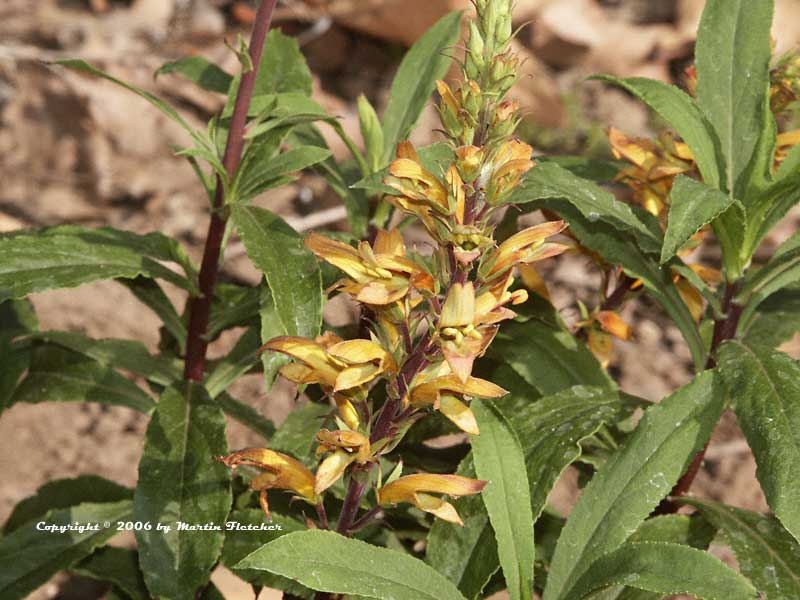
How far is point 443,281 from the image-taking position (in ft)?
5.00

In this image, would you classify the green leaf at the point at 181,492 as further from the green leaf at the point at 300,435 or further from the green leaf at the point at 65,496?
the green leaf at the point at 65,496

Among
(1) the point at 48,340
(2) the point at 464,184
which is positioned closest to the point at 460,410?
(2) the point at 464,184

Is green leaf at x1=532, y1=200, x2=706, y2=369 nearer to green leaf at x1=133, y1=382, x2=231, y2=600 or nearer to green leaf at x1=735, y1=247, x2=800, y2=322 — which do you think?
green leaf at x1=735, y1=247, x2=800, y2=322

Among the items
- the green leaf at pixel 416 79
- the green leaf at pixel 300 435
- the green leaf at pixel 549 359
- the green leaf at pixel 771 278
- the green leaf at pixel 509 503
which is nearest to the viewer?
the green leaf at pixel 509 503

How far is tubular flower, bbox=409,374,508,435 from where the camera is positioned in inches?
60.6

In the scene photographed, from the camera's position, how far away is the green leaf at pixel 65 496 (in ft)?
8.82

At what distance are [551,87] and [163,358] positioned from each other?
3.69 m

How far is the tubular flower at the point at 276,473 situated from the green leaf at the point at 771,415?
78cm

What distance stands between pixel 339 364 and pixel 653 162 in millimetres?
1001

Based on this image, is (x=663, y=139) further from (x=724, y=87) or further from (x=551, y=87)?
(x=551, y=87)

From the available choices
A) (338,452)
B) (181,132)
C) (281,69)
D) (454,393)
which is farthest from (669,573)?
(181,132)

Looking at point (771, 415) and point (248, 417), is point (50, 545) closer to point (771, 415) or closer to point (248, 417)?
point (248, 417)

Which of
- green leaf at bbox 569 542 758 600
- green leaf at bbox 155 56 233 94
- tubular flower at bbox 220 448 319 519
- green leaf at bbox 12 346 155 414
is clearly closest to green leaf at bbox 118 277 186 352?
green leaf at bbox 12 346 155 414

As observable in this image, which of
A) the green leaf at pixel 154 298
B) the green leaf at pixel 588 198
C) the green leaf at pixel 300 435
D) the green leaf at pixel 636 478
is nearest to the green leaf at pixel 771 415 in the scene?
the green leaf at pixel 636 478
